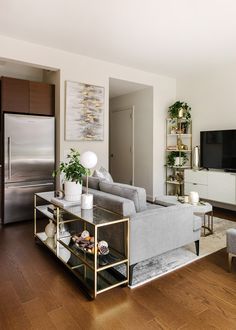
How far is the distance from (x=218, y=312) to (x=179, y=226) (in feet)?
2.75

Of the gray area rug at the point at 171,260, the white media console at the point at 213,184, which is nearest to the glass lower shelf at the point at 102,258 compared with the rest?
the gray area rug at the point at 171,260

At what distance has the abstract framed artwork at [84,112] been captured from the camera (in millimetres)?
4207

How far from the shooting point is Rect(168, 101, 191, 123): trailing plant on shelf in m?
5.21

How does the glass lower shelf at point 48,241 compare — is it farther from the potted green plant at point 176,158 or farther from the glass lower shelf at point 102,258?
the potted green plant at point 176,158

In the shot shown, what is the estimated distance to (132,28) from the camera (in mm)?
3258

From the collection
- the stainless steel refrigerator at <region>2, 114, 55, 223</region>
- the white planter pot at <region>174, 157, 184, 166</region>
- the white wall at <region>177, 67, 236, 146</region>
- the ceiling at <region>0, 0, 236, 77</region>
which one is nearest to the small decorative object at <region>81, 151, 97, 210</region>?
the ceiling at <region>0, 0, 236, 77</region>

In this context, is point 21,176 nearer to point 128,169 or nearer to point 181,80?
point 128,169

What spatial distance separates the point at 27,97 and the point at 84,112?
0.96 metres

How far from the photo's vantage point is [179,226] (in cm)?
248

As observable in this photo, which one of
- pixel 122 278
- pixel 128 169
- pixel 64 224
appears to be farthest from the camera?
pixel 128 169

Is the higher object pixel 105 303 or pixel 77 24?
pixel 77 24

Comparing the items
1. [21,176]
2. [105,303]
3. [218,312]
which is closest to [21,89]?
[21,176]

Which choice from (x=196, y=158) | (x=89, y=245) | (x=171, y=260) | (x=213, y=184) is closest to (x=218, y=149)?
(x=196, y=158)

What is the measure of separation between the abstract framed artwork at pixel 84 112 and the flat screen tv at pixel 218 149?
6.85 feet
